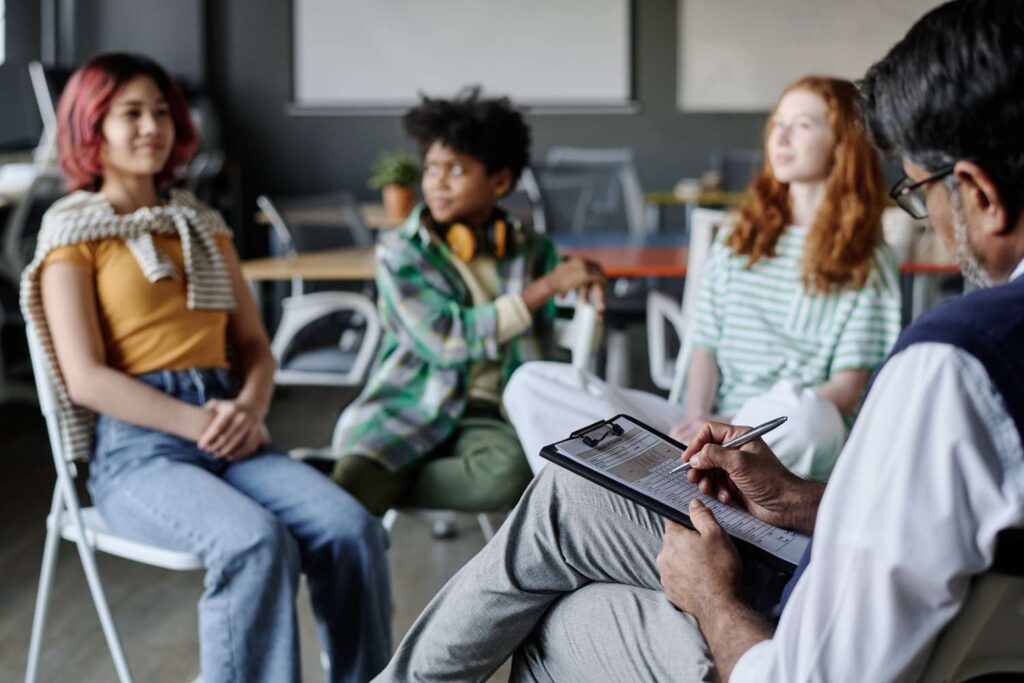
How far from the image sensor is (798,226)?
91.7 inches

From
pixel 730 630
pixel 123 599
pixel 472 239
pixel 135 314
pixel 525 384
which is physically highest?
pixel 472 239

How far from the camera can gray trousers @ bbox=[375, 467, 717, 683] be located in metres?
1.27

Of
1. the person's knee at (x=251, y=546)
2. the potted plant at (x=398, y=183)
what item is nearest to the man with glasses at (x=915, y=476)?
the person's knee at (x=251, y=546)

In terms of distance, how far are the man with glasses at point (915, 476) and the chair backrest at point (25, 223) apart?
384 centimetres

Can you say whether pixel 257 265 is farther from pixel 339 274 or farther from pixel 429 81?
pixel 429 81

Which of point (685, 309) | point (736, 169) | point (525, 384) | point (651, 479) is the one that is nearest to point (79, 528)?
point (525, 384)

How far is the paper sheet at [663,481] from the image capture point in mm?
1261

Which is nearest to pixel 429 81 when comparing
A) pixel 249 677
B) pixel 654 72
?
pixel 654 72

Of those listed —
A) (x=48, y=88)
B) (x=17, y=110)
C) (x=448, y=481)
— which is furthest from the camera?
(x=17, y=110)

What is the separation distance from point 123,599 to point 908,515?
2.21 meters

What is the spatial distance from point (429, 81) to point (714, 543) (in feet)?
25.0

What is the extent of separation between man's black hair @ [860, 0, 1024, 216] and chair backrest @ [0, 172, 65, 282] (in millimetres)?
4178

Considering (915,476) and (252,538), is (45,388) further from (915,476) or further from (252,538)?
(915,476)

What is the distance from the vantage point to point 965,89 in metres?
0.96
